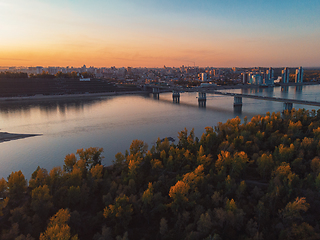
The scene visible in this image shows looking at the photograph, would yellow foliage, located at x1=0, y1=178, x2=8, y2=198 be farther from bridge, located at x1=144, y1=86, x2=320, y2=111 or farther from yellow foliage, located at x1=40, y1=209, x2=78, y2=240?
bridge, located at x1=144, y1=86, x2=320, y2=111

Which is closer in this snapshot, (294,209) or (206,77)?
(294,209)

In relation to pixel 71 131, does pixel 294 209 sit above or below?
above

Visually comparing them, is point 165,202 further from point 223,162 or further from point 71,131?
point 71,131

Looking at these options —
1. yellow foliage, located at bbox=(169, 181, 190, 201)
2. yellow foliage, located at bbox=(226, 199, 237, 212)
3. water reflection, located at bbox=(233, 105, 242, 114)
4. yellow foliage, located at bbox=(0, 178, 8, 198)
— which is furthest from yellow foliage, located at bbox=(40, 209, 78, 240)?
water reflection, located at bbox=(233, 105, 242, 114)

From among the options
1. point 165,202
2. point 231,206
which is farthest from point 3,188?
point 231,206

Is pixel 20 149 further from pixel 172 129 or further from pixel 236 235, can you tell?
pixel 236 235

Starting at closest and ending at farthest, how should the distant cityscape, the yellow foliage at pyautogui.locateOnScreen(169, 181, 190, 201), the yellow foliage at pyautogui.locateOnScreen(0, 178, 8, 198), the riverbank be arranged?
the yellow foliage at pyautogui.locateOnScreen(169, 181, 190, 201) < the yellow foliage at pyautogui.locateOnScreen(0, 178, 8, 198) < the riverbank < the distant cityscape

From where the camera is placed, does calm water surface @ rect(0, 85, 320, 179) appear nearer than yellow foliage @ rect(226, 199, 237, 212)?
No

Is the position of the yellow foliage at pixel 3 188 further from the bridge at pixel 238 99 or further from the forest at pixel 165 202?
the bridge at pixel 238 99

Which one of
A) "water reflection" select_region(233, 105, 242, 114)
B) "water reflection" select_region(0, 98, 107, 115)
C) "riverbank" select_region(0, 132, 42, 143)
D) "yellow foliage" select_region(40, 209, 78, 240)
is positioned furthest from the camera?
"water reflection" select_region(0, 98, 107, 115)
